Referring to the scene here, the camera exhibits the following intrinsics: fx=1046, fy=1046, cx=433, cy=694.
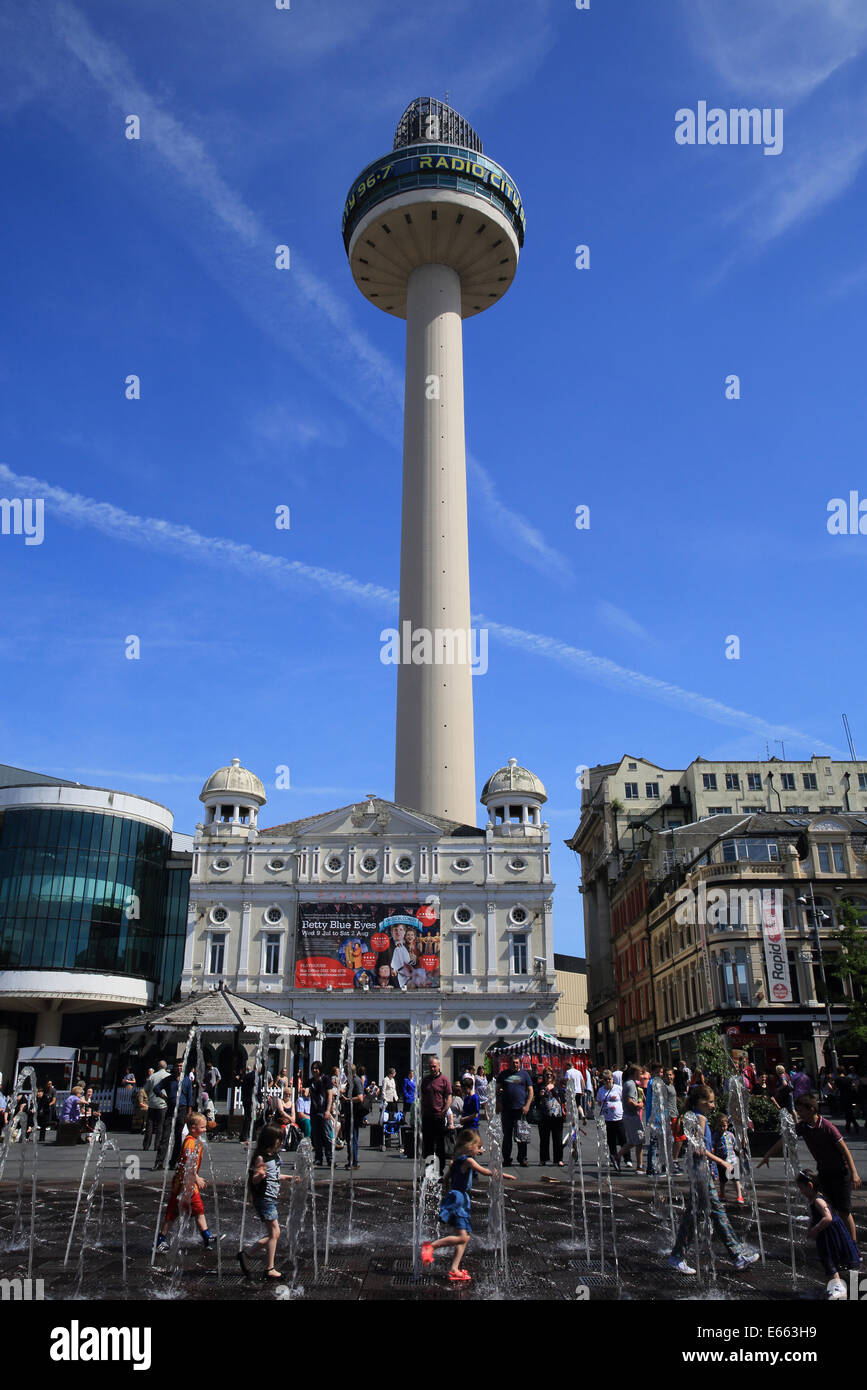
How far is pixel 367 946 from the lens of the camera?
51656 millimetres

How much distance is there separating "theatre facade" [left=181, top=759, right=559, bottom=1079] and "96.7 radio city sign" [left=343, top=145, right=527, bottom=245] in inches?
1875

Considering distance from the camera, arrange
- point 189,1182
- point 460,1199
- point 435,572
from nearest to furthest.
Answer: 1. point 460,1199
2. point 189,1182
3. point 435,572

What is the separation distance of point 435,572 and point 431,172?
30629mm

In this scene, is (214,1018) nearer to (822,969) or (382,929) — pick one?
(382,929)

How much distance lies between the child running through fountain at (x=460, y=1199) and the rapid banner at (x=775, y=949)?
132 feet

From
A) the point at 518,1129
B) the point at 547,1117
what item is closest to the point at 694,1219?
the point at 547,1117

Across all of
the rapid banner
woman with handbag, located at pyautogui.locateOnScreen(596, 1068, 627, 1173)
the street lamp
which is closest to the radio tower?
the rapid banner

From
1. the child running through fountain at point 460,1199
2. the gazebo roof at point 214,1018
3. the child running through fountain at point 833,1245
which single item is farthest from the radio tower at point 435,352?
the child running through fountain at point 833,1245

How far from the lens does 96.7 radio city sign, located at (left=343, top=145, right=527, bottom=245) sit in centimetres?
7506

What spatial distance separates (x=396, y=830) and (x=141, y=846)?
1862 centimetres

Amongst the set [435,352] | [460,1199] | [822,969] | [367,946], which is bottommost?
[460,1199]

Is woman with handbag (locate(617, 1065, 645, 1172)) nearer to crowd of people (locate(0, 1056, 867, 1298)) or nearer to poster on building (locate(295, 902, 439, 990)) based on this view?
crowd of people (locate(0, 1056, 867, 1298))

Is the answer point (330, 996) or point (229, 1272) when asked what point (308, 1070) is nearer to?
point (330, 996)
